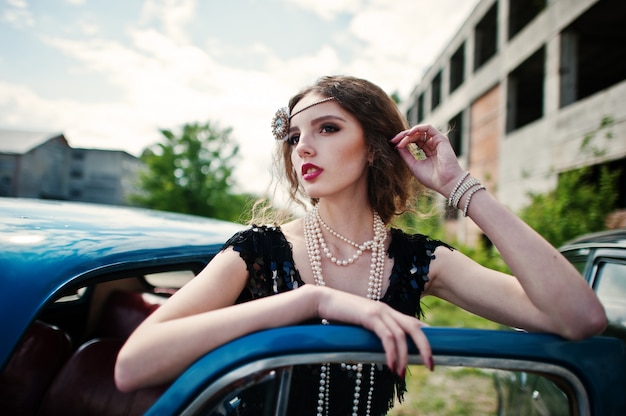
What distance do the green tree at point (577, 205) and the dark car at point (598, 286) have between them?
606cm

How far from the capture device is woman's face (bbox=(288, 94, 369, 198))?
158 centimetres

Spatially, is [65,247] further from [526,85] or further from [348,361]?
[526,85]

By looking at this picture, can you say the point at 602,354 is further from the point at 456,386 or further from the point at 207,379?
the point at 456,386

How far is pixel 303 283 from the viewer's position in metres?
1.51

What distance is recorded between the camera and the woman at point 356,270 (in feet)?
3.28

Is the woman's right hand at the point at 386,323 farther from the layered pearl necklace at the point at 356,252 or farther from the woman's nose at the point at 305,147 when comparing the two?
the woman's nose at the point at 305,147

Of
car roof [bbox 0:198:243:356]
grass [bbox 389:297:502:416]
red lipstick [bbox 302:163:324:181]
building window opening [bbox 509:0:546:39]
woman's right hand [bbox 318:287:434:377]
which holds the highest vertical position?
building window opening [bbox 509:0:546:39]

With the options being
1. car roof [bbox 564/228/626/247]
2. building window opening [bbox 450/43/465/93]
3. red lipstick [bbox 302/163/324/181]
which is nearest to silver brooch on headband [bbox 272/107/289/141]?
red lipstick [bbox 302/163/324/181]

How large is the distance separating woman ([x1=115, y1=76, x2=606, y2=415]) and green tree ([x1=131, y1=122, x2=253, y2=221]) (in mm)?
23882

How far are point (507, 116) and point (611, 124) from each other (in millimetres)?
5352

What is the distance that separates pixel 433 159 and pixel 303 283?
696 millimetres

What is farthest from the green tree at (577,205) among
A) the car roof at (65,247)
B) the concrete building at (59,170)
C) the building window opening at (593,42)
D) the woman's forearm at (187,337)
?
the concrete building at (59,170)

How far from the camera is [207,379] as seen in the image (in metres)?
0.89

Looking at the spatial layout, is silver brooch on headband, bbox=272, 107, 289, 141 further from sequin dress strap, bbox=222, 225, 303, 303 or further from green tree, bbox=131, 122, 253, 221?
Result: green tree, bbox=131, 122, 253, 221
